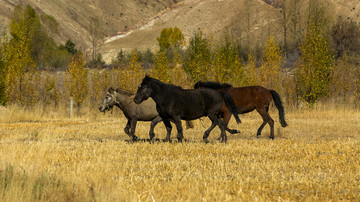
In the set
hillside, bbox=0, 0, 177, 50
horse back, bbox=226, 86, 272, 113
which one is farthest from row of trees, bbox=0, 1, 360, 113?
hillside, bbox=0, 0, 177, 50

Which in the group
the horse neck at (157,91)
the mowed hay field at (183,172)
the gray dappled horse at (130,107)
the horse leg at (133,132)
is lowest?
the mowed hay field at (183,172)

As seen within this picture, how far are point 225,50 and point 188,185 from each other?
2325 cm

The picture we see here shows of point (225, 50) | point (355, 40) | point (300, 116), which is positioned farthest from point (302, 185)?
point (355, 40)

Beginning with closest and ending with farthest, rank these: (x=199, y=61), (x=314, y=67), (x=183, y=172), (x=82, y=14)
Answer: (x=183, y=172)
(x=314, y=67)
(x=199, y=61)
(x=82, y=14)

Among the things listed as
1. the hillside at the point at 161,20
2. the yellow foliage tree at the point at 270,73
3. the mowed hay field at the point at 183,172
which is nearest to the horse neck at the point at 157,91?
the mowed hay field at the point at 183,172

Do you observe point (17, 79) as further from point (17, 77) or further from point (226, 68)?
point (226, 68)

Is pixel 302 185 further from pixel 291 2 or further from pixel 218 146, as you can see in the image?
pixel 291 2

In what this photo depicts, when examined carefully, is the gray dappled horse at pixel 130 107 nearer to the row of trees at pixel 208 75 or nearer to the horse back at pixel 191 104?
the horse back at pixel 191 104

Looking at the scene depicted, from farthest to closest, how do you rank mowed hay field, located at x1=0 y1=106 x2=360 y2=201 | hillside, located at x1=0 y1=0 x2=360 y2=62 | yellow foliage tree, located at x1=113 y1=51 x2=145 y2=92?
hillside, located at x1=0 y1=0 x2=360 y2=62
yellow foliage tree, located at x1=113 y1=51 x2=145 y2=92
mowed hay field, located at x1=0 y1=106 x2=360 y2=201

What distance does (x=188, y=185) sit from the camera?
249 inches

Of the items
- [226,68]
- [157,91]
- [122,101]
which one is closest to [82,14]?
[226,68]

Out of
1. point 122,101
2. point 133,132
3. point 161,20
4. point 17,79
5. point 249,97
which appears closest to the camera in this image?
point 133,132

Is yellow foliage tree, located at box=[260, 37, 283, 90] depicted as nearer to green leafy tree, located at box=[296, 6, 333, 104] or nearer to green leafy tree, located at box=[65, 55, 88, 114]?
green leafy tree, located at box=[296, 6, 333, 104]

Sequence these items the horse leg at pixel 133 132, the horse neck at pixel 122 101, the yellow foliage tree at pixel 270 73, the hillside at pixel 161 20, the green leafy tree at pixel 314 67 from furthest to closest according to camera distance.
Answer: the hillside at pixel 161 20 < the yellow foliage tree at pixel 270 73 < the green leafy tree at pixel 314 67 < the horse neck at pixel 122 101 < the horse leg at pixel 133 132
